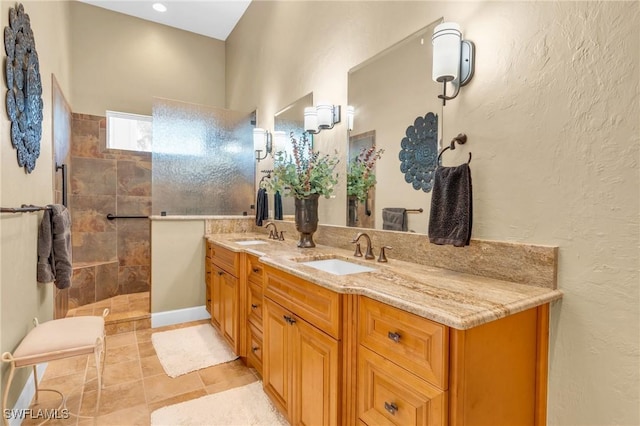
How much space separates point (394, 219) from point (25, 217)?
6.87ft

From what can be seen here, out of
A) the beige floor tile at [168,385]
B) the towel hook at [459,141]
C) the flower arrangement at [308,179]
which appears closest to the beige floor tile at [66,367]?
the beige floor tile at [168,385]

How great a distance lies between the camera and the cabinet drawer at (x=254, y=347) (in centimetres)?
211

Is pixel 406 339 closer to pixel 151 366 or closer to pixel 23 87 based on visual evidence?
pixel 151 366

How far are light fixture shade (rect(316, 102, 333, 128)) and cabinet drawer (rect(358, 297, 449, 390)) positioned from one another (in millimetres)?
1473

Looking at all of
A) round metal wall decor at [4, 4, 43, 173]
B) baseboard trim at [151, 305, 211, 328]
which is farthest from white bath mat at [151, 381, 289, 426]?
round metal wall decor at [4, 4, 43, 173]

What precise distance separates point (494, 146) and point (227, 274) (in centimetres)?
208

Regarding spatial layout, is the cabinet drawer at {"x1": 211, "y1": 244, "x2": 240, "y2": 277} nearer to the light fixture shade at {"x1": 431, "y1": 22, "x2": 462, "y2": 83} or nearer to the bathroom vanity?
the bathroom vanity

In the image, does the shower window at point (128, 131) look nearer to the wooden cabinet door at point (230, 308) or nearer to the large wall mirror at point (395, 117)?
the wooden cabinet door at point (230, 308)

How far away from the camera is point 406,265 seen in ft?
5.35

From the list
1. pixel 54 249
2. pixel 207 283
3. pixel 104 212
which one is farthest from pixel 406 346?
pixel 104 212

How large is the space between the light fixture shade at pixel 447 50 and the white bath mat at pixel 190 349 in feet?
7.80

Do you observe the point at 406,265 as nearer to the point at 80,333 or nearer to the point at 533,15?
the point at 533,15

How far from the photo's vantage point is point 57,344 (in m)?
1.57

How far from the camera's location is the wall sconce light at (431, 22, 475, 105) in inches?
54.2
